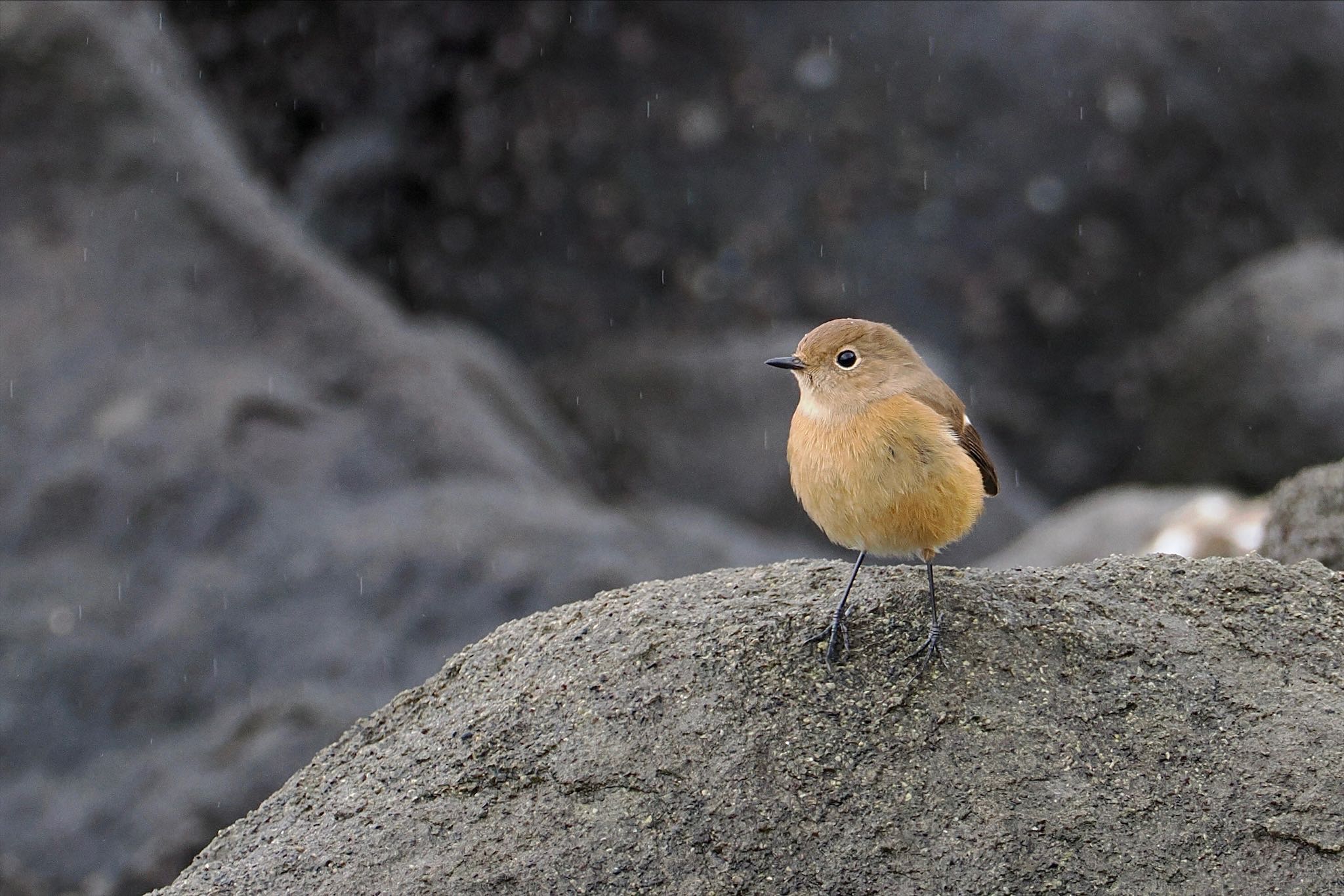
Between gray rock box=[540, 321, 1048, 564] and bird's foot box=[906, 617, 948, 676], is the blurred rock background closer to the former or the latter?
gray rock box=[540, 321, 1048, 564]

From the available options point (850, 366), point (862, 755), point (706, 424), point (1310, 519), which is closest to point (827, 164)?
point (706, 424)

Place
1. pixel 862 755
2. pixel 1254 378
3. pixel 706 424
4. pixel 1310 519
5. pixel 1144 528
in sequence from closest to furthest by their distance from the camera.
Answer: pixel 862 755 → pixel 1310 519 → pixel 1144 528 → pixel 1254 378 → pixel 706 424

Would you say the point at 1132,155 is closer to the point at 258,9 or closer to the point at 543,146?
the point at 543,146

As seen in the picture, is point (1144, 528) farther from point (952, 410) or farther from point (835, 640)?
point (835, 640)

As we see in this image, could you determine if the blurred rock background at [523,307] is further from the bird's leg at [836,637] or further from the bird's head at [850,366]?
the bird's leg at [836,637]

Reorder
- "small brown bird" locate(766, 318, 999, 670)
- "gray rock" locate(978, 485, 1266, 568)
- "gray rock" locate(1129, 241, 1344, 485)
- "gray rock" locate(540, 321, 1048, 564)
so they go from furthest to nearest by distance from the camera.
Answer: "gray rock" locate(540, 321, 1048, 564) < "gray rock" locate(1129, 241, 1344, 485) < "gray rock" locate(978, 485, 1266, 568) < "small brown bird" locate(766, 318, 999, 670)

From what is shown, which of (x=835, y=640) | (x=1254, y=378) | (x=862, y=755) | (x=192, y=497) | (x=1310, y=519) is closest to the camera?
(x=862, y=755)

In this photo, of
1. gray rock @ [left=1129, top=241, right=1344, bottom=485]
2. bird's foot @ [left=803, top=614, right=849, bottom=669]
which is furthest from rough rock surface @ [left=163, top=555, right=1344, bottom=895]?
gray rock @ [left=1129, top=241, right=1344, bottom=485]
